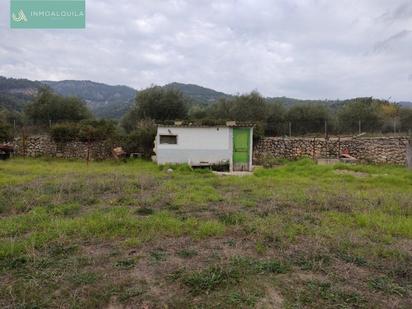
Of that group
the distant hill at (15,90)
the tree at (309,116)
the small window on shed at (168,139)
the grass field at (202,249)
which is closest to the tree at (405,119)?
the tree at (309,116)

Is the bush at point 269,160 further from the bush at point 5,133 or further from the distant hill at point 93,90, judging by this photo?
the distant hill at point 93,90

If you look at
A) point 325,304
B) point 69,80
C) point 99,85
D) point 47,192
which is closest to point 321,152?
point 47,192

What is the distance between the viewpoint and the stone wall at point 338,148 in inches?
640

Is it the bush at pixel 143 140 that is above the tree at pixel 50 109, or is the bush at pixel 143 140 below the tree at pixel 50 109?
below

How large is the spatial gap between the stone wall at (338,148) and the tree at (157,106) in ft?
33.5

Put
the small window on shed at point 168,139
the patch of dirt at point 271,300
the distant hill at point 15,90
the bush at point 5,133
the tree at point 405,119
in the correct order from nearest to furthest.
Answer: the patch of dirt at point 271,300 < the small window on shed at point 168,139 < the bush at point 5,133 < the tree at point 405,119 < the distant hill at point 15,90

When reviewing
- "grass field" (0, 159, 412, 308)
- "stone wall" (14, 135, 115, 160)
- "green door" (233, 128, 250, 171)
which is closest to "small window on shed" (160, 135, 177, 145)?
"green door" (233, 128, 250, 171)

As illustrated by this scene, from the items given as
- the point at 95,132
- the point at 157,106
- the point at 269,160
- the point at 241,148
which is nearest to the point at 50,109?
the point at 157,106

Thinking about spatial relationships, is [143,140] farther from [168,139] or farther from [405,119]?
[405,119]

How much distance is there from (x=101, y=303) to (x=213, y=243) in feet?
6.47

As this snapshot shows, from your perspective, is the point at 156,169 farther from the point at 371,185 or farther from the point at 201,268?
the point at 201,268

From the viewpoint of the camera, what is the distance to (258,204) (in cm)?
696

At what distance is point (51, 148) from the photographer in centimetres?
1839

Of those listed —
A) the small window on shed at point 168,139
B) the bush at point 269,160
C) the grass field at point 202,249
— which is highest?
the small window on shed at point 168,139
